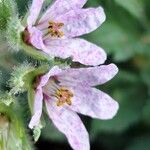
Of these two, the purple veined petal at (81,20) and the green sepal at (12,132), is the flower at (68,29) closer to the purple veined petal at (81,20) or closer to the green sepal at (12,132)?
the purple veined petal at (81,20)

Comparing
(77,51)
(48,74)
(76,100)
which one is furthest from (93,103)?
(48,74)

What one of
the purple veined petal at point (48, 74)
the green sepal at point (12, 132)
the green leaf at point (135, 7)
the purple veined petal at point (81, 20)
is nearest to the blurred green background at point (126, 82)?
the green leaf at point (135, 7)

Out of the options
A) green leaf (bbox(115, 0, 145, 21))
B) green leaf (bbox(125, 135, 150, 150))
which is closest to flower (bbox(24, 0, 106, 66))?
green leaf (bbox(115, 0, 145, 21))

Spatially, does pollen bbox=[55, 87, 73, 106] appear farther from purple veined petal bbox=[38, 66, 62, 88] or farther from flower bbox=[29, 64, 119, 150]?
purple veined petal bbox=[38, 66, 62, 88]

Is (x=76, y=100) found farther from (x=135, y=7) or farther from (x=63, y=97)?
(x=135, y=7)

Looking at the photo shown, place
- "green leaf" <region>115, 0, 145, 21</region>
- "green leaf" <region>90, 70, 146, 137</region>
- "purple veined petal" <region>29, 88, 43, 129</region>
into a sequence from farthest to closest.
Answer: "green leaf" <region>90, 70, 146, 137</region> → "green leaf" <region>115, 0, 145, 21</region> → "purple veined petal" <region>29, 88, 43, 129</region>

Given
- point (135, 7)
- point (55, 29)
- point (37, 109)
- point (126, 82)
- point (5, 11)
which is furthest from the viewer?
point (126, 82)

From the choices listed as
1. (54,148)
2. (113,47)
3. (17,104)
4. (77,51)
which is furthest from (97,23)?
(54,148)

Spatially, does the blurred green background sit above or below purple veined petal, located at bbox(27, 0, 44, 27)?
below
